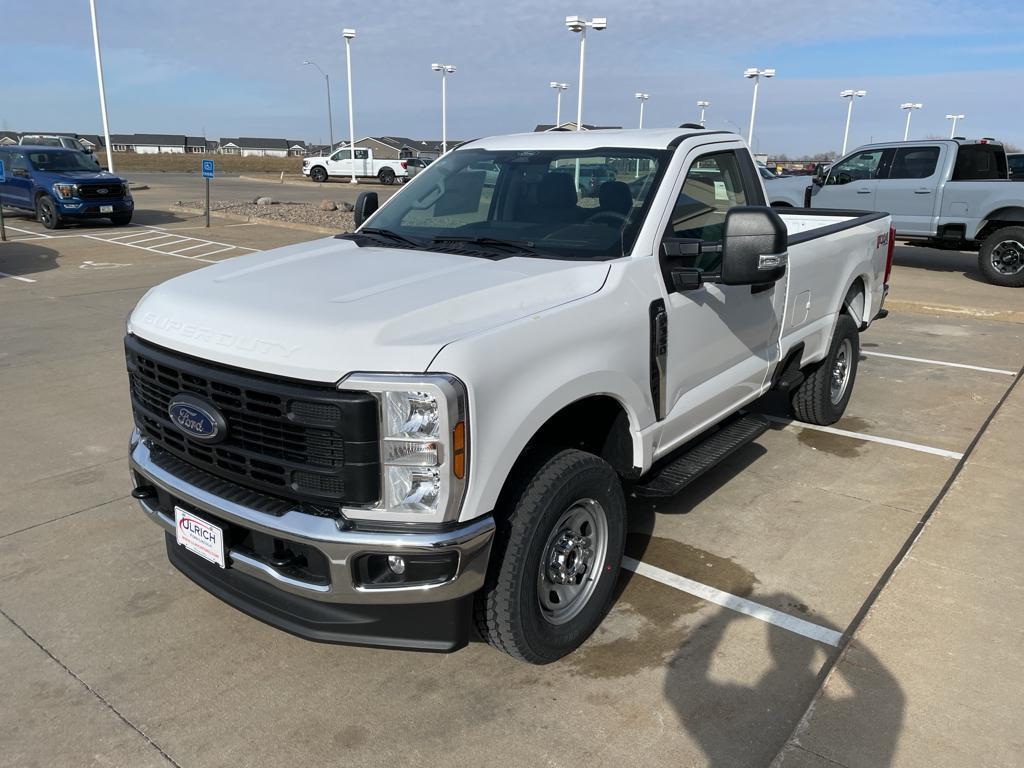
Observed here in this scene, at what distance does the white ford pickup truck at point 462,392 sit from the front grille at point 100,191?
16730 mm

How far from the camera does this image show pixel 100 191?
1841 centimetres

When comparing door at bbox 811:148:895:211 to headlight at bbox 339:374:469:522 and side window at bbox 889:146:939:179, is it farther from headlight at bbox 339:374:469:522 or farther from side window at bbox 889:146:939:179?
headlight at bbox 339:374:469:522

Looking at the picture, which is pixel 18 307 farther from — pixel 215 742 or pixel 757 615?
pixel 757 615

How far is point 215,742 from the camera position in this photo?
9.00 feet

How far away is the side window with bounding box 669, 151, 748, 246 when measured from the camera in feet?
12.6

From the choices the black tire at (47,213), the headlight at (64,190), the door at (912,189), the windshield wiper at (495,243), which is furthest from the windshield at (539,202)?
the black tire at (47,213)

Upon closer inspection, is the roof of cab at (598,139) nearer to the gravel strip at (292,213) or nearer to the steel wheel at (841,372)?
the steel wheel at (841,372)

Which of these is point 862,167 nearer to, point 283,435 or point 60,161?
point 283,435

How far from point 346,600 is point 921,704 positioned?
2069 millimetres

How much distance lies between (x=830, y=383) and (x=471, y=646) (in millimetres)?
3702

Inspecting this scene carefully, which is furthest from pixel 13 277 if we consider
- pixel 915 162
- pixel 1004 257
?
pixel 1004 257

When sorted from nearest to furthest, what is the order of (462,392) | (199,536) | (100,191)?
(462,392)
(199,536)
(100,191)

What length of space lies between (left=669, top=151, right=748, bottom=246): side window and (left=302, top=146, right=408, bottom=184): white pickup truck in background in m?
40.2

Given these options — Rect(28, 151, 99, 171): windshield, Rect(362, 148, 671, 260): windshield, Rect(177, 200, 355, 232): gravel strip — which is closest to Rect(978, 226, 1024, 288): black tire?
Rect(362, 148, 671, 260): windshield
